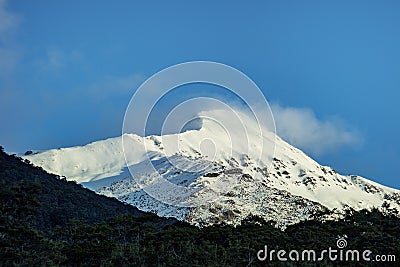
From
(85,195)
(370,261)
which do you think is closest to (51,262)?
(370,261)

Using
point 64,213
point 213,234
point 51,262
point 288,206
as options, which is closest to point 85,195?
point 64,213

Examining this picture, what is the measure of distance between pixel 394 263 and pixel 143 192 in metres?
111

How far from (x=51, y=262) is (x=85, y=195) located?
66.9 m

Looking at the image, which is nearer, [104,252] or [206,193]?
[104,252]

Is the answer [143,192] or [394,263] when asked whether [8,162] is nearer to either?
[143,192]

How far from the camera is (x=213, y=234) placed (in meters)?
48.3

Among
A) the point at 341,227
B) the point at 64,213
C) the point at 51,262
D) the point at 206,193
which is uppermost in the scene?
the point at 206,193

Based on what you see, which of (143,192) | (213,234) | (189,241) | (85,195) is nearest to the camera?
(189,241)

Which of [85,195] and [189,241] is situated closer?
[189,241]

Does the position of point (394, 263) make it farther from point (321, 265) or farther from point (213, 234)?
point (213, 234)

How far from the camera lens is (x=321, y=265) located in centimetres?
3631

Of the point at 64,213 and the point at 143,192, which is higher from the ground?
the point at 143,192

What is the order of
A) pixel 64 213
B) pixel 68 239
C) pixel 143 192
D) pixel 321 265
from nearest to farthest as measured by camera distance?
pixel 321 265, pixel 68 239, pixel 64 213, pixel 143 192

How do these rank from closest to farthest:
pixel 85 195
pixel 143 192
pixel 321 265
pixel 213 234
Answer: pixel 321 265
pixel 213 234
pixel 85 195
pixel 143 192
